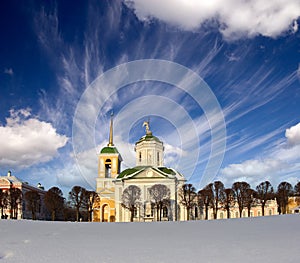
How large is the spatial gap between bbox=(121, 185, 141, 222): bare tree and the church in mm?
1154

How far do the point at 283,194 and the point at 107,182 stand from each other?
40.8 metres

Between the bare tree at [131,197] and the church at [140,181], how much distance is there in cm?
115

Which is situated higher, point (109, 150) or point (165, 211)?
point (109, 150)

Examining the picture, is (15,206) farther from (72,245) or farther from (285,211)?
(72,245)

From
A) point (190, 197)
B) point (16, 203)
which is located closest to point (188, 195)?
point (190, 197)

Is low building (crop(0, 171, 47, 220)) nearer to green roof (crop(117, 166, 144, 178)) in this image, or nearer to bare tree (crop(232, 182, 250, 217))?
green roof (crop(117, 166, 144, 178))

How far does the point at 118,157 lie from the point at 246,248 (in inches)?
3006

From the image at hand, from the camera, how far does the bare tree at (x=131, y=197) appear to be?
224 feet

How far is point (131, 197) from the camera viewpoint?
68250mm

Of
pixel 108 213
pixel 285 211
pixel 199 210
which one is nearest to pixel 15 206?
pixel 108 213

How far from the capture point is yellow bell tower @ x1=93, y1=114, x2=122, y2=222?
75562mm

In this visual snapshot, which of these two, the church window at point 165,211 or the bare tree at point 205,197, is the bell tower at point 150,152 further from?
the bare tree at point 205,197

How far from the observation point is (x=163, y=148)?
274 ft

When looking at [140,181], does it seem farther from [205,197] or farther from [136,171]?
[205,197]
